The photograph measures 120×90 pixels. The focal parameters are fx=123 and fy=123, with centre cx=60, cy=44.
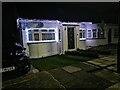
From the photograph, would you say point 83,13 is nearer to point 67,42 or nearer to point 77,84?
point 67,42

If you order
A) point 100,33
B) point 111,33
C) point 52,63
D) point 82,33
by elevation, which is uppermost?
point 111,33

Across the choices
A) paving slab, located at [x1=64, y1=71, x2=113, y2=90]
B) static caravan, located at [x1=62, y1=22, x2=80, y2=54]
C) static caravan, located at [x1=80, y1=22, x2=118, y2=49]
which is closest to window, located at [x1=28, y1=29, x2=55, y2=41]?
static caravan, located at [x1=62, y1=22, x2=80, y2=54]

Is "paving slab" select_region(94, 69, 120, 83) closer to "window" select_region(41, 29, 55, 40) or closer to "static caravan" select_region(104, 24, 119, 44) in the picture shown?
"window" select_region(41, 29, 55, 40)

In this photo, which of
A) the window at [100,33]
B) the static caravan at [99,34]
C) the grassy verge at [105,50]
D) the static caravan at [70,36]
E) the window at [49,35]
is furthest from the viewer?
the window at [100,33]

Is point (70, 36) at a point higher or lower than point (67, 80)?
higher

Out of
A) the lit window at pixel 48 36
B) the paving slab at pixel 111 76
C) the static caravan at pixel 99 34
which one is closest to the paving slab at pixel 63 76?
the paving slab at pixel 111 76

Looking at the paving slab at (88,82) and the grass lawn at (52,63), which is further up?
the grass lawn at (52,63)

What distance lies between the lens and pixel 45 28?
32.1 feet

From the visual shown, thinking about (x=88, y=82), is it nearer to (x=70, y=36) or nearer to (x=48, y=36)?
(x=48, y=36)

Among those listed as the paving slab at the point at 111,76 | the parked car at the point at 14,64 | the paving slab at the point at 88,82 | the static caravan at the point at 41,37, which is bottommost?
the paving slab at the point at 88,82

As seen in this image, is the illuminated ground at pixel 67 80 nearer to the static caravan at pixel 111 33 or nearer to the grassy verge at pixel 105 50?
the grassy verge at pixel 105 50

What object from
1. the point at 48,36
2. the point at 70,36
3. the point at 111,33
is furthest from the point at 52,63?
the point at 111,33

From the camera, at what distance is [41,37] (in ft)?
31.6

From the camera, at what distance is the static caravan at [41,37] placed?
894 centimetres
